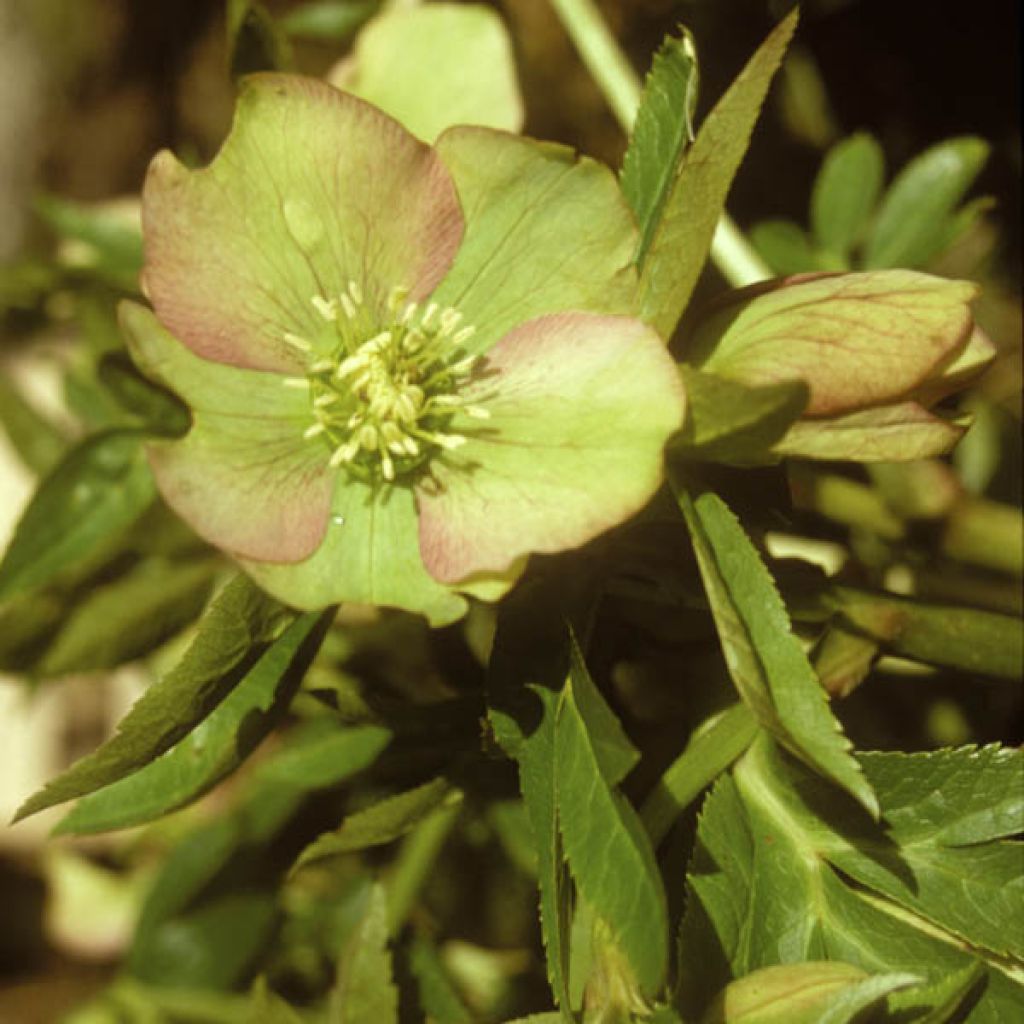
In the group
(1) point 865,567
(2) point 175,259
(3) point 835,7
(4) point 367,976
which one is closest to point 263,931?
(4) point 367,976

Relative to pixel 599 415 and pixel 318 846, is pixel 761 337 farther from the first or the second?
pixel 318 846

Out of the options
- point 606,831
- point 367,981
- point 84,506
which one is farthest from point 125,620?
point 606,831

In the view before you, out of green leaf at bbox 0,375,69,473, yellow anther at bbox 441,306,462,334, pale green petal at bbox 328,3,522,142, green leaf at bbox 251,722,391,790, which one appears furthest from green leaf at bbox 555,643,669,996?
green leaf at bbox 0,375,69,473

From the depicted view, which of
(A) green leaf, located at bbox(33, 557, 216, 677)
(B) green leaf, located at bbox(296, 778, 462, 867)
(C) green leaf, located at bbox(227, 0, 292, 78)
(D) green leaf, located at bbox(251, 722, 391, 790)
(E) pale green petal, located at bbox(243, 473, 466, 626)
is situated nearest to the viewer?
(E) pale green petal, located at bbox(243, 473, 466, 626)

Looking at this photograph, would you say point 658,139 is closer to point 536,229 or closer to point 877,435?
point 536,229

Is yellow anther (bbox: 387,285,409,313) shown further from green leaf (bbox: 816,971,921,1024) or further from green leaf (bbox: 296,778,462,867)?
green leaf (bbox: 816,971,921,1024)

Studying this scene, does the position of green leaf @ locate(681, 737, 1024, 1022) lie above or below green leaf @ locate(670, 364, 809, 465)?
below
